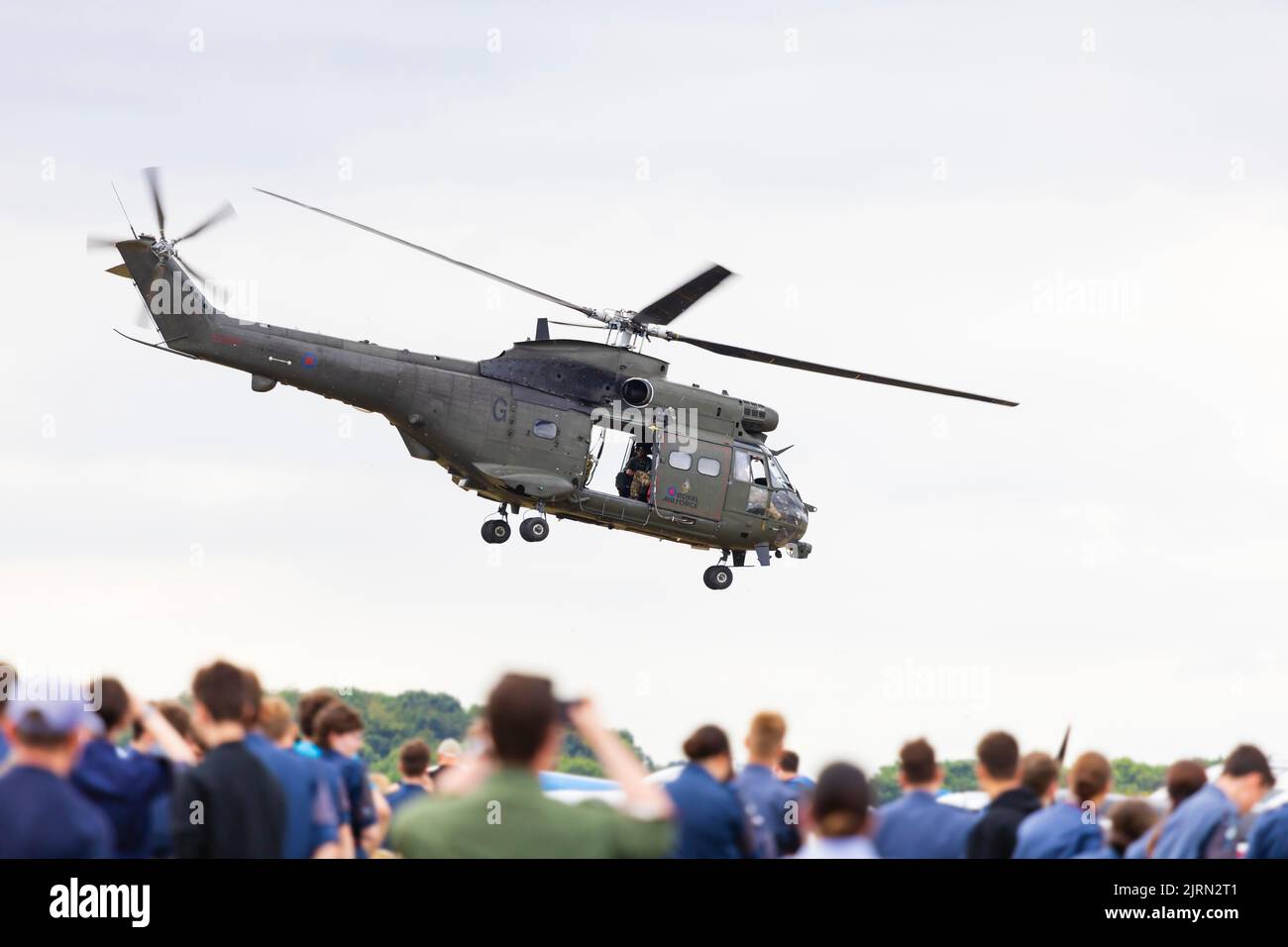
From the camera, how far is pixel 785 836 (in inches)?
469

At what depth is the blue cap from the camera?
8.12 m

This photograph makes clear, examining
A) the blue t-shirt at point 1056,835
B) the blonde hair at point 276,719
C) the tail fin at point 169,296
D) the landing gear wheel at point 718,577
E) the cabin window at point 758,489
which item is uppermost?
the tail fin at point 169,296

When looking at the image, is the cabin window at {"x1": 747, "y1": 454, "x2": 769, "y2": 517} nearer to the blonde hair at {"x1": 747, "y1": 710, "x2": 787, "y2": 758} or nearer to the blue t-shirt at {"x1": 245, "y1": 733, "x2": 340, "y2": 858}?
the blonde hair at {"x1": 747, "y1": 710, "x2": 787, "y2": 758}

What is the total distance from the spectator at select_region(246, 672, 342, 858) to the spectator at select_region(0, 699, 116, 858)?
1067 mm

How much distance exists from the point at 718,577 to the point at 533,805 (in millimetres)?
28194

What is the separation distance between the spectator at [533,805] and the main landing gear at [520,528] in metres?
24.7

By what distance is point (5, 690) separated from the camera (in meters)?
9.40

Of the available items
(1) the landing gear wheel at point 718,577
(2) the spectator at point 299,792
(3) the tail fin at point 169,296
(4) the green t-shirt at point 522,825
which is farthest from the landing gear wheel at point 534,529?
(4) the green t-shirt at point 522,825

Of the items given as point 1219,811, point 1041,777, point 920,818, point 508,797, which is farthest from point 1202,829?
point 508,797

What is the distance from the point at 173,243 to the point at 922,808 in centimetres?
2180

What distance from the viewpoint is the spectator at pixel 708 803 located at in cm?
1018

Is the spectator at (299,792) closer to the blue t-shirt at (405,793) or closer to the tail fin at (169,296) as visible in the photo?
the blue t-shirt at (405,793)
